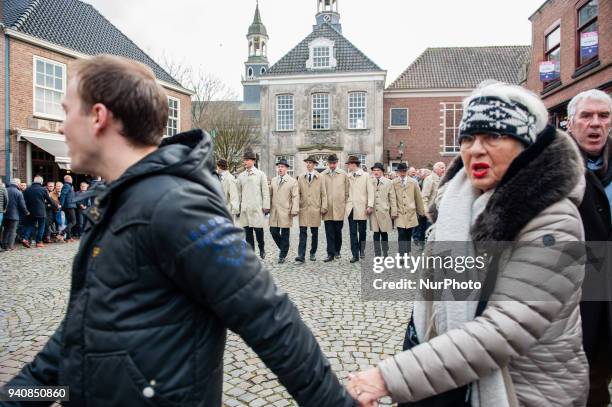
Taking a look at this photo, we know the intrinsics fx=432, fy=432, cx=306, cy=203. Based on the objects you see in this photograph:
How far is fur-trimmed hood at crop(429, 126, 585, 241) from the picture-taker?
132 centimetres

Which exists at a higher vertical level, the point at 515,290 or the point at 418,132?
the point at 418,132

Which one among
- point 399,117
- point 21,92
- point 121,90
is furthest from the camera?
point 399,117

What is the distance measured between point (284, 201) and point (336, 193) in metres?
1.16

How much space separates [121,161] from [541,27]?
67.8 ft

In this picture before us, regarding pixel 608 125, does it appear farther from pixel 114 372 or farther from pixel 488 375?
pixel 114 372

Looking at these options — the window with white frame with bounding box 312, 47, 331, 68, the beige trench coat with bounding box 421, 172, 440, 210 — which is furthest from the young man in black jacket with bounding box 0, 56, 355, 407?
the window with white frame with bounding box 312, 47, 331, 68

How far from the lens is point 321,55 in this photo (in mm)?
30297

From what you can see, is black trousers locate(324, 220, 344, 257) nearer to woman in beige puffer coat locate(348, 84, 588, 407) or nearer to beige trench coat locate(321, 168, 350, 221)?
beige trench coat locate(321, 168, 350, 221)

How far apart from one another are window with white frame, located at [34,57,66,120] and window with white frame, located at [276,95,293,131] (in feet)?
48.3

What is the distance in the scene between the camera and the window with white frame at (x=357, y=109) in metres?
29.7

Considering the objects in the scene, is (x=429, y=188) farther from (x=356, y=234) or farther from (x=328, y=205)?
(x=328, y=205)

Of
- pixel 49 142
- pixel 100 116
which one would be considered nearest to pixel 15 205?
pixel 49 142

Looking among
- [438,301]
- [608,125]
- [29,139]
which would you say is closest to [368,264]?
[608,125]

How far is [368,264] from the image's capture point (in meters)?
8.78
